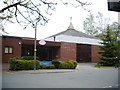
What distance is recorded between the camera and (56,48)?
3394 centimetres

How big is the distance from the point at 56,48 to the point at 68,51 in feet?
7.89

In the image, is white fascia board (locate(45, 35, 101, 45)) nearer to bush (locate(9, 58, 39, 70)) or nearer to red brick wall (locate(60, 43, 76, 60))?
red brick wall (locate(60, 43, 76, 60))

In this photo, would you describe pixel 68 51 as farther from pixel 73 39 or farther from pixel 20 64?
pixel 20 64

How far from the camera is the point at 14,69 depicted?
18.8m

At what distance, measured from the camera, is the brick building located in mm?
29352

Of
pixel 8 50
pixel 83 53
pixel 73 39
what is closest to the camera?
pixel 8 50

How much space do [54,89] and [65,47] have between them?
25.5m

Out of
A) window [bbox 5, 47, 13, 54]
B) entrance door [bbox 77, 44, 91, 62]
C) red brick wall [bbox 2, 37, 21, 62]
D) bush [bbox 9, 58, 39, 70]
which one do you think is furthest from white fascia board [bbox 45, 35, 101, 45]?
bush [bbox 9, 58, 39, 70]

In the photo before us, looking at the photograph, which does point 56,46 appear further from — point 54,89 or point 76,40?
point 54,89

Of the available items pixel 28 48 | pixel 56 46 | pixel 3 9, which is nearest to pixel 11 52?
pixel 28 48

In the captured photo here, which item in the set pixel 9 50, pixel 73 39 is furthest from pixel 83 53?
pixel 9 50

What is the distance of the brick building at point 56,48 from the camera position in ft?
96.3

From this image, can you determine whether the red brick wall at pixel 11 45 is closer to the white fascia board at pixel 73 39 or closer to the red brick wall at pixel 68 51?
the red brick wall at pixel 68 51

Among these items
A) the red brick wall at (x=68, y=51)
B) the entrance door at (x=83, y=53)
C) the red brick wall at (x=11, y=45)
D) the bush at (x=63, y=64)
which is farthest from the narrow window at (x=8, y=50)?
the entrance door at (x=83, y=53)
